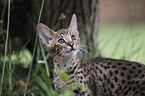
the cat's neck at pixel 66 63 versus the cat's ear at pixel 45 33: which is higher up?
the cat's ear at pixel 45 33

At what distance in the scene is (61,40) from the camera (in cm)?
293

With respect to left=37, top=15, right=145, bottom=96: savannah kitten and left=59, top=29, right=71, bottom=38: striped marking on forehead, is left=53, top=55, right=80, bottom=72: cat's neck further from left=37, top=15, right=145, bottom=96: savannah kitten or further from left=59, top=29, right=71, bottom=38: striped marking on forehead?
left=59, top=29, right=71, bottom=38: striped marking on forehead

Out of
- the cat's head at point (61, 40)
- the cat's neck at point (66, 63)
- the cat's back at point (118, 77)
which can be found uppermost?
the cat's head at point (61, 40)

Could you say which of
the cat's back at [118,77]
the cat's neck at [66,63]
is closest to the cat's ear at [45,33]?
the cat's neck at [66,63]

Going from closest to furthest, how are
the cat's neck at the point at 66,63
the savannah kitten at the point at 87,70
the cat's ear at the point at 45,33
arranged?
the cat's ear at the point at 45,33 → the savannah kitten at the point at 87,70 → the cat's neck at the point at 66,63

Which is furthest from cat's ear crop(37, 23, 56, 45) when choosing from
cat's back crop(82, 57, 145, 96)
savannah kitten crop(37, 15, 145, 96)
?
cat's back crop(82, 57, 145, 96)

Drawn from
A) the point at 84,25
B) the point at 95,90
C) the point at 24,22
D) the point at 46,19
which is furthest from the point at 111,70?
the point at 24,22

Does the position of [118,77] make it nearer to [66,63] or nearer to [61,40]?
[66,63]

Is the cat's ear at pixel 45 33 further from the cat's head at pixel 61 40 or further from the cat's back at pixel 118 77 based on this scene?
the cat's back at pixel 118 77

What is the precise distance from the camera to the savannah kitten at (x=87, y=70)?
292 cm

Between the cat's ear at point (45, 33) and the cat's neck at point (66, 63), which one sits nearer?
the cat's ear at point (45, 33)

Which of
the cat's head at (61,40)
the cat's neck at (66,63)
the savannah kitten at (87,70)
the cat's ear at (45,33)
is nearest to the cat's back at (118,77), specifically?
the savannah kitten at (87,70)

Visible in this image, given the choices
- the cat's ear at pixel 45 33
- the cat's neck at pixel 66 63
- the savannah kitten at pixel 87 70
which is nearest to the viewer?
the cat's ear at pixel 45 33

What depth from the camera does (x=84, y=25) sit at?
465 cm
